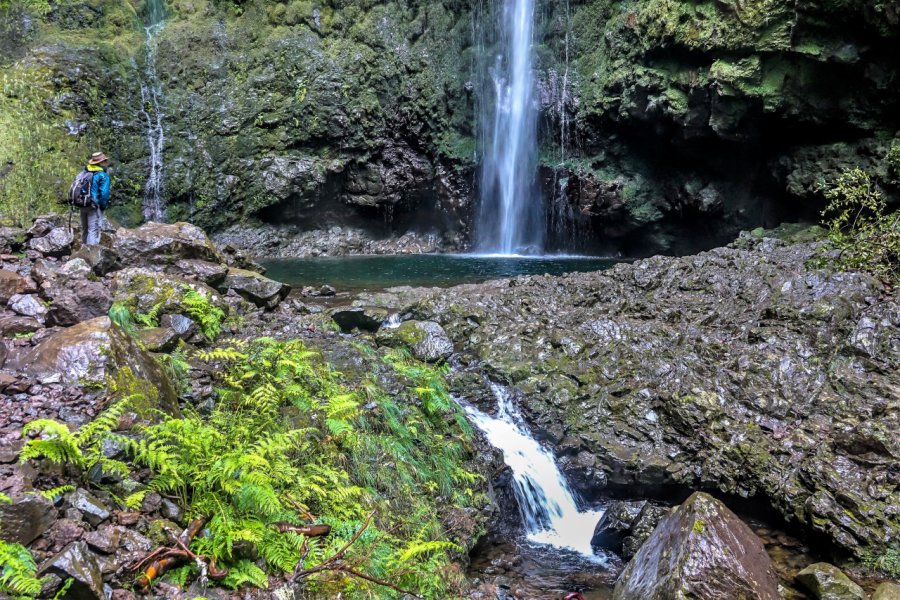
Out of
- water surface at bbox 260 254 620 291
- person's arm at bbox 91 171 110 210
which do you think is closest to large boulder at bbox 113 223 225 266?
person's arm at bbox 91 171 110 210

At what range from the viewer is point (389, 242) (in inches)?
1140

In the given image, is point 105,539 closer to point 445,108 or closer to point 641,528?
point 641,528

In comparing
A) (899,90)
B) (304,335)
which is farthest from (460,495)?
(899,90)

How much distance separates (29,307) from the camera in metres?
5.23

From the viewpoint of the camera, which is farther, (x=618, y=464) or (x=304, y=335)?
(x=304, y=335)

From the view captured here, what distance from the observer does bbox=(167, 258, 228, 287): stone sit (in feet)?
30.6

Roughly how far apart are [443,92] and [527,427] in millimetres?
24382

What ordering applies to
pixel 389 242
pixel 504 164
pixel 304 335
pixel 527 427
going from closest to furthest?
1. pixel 527 427
2. pixel 304 335
3. pixel 504 164
4. pixel 389 242

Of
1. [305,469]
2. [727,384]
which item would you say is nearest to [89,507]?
[305,469]

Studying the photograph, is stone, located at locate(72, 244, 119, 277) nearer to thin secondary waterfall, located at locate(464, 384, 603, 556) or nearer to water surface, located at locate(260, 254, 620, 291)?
thin secondary waterfall, located at locate(464, 384, 603, 556)

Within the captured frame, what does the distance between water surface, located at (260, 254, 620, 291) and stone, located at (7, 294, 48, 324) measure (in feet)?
31.8

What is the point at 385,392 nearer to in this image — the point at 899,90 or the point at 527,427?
the point at 527,427

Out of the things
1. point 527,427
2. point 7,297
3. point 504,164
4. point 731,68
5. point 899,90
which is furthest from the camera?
point 504,164

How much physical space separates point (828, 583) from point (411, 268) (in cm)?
1692
